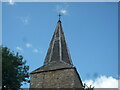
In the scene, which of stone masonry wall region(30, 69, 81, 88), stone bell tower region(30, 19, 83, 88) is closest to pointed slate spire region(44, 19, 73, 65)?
stone bell tower region(30, 19, 83, 88)

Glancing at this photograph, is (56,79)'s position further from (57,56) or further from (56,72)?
(57,56)

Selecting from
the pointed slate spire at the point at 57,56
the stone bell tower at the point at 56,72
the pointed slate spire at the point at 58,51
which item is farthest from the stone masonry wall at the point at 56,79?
the pointed slate spire at the point at 58,51

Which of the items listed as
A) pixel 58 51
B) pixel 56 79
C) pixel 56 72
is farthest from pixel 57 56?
pixel 56 79

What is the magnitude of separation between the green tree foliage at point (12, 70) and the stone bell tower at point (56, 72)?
141 centimetres

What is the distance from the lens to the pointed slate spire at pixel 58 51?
913 inches

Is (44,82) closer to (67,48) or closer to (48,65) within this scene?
(48,65)

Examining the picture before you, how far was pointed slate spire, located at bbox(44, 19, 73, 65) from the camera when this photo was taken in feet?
76.1

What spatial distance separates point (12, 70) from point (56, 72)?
426cm

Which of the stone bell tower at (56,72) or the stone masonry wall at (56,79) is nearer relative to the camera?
the stone masonry wall at (56,79)

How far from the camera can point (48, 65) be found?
74.6 feet

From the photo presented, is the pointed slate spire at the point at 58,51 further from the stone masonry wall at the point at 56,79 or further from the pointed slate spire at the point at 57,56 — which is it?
the stone masonry wall at the point at 56,79

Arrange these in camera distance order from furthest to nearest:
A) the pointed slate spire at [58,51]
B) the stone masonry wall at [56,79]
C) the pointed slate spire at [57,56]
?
the pointed slate spire at [58,51] → the pointed slate spire at [57,56] → the stone masonry wall at [56,79]

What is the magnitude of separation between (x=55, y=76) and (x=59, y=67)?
3.20 feet

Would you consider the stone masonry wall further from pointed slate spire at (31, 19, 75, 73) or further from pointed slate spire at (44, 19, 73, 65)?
pointed slate spire at (44, 19, 73, 65)
